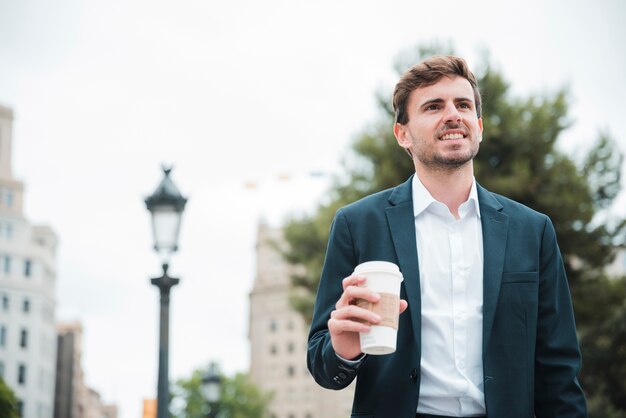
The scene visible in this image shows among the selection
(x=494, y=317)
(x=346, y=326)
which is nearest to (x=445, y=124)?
(x=494, y=317)

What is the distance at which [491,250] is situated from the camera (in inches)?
140

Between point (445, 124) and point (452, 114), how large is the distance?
0.16 ft

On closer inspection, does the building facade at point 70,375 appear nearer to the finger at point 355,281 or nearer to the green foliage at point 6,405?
the green foliage at point 6,405

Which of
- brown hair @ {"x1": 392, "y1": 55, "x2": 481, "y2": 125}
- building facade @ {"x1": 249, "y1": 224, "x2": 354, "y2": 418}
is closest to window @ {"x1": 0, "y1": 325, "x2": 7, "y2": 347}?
building facade @ {"x1": 249, "y1": 224, "x2": 354, "y2": 418}

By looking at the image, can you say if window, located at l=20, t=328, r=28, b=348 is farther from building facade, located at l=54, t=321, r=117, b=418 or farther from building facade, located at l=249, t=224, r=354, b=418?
building facade, located at l=249, t=224, r=354, b=418

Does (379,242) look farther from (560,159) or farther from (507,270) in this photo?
(560,159)

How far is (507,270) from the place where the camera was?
140 inches

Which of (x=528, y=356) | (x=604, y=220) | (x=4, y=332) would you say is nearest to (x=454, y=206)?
(x=528, y=356)

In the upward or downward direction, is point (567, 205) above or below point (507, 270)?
above

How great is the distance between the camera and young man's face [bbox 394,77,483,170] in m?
3.69

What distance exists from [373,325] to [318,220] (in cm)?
2668

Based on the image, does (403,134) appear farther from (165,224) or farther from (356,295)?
(165,224)

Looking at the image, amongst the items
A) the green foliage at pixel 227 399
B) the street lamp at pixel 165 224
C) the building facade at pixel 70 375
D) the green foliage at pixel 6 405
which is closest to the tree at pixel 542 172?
the green foliage at pixel 6 405

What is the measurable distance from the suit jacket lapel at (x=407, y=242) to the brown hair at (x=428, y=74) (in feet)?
1.08
